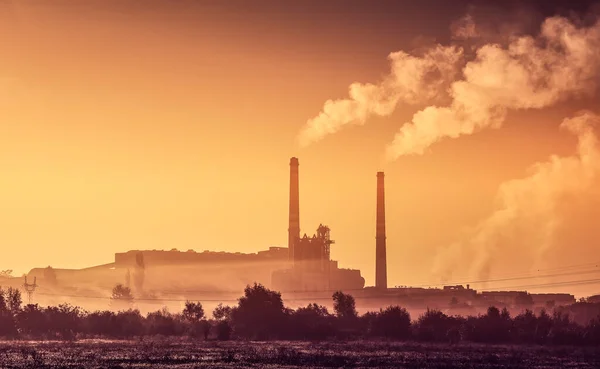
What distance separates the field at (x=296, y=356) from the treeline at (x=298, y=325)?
48.1 ft

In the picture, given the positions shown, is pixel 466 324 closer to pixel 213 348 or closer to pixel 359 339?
pixel 359 339

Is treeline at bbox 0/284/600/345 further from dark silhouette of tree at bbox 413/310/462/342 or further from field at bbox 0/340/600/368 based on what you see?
field at bbox 0/340/600/368

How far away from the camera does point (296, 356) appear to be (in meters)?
82.1

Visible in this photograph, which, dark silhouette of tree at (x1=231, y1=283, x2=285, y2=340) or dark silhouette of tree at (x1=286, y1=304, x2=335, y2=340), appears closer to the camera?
dark silhouette of tree at (x1=286, y1=304, x2=335, y2=340)

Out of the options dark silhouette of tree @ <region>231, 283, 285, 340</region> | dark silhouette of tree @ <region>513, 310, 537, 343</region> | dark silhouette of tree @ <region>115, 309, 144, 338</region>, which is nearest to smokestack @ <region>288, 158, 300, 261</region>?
dark silhouette of tree @ <region>231, 283, 285, 340</region>

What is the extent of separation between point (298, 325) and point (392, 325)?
1138 cm

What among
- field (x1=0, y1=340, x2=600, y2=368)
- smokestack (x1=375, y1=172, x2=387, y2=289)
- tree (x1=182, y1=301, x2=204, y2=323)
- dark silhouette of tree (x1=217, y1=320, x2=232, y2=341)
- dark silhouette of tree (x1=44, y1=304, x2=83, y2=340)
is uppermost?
smokestack (x1=375, y1=172, x2=387, y2=289)

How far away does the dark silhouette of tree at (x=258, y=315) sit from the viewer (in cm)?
12812

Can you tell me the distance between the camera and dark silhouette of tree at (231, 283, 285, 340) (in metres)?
128

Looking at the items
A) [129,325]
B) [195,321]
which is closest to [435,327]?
[195,321]

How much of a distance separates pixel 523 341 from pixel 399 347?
19935 mm

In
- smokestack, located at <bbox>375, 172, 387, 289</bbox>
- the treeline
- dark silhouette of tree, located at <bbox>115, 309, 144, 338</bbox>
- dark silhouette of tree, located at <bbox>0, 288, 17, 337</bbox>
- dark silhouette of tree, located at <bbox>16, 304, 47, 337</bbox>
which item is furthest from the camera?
A: smokestack, located at <bbox>375, 172, 387, 289</bbox>

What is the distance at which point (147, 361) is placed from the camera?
76.6 metres

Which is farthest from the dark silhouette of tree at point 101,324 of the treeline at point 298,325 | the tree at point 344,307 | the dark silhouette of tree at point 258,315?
the tree at point 344,307
